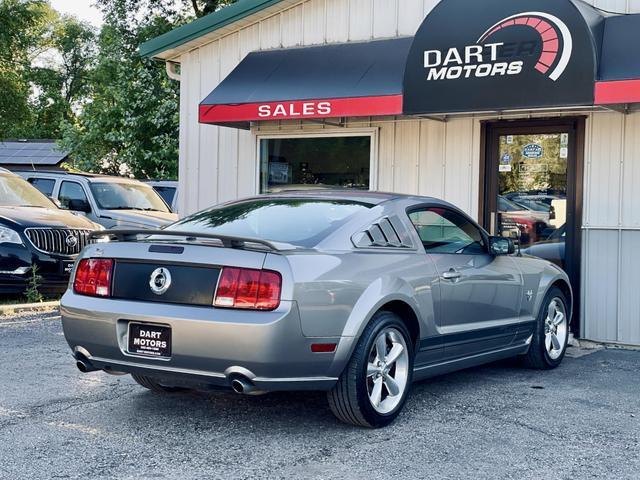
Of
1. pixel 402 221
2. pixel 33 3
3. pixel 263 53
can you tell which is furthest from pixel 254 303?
pixel 33 3

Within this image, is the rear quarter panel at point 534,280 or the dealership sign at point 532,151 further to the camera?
the dealership sign at point 532,151

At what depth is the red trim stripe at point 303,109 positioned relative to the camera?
31.2ft

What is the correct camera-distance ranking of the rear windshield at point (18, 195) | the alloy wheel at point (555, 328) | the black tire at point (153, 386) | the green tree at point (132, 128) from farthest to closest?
1. the green tree at point (132, 128)
2. the rear windshield at point (18, 195)
3. the alloy wheel at point (555, 328)
4. the black tire at point (153, 386)

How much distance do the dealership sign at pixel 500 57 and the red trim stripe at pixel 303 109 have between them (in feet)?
1.00

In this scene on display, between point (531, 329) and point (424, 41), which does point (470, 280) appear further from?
point (424, 41)

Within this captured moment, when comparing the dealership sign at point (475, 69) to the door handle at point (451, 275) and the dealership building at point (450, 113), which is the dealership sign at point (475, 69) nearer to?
the dealership building at point (450, 113)

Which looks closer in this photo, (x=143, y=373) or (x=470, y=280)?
(x=143, y=373)

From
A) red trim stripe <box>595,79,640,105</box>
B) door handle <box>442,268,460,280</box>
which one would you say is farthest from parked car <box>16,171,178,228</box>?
door handle <box>442,268,460,280</box>

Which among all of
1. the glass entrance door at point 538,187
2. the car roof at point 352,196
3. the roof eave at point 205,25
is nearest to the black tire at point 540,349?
the car roof at point 352,196

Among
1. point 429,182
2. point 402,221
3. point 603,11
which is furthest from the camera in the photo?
point 429,182

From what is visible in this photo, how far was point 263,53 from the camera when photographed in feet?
37.8

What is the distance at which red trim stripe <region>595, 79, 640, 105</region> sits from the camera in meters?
7.95

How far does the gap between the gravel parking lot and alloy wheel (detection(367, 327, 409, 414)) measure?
19 cm

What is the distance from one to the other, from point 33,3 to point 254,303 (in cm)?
2123
